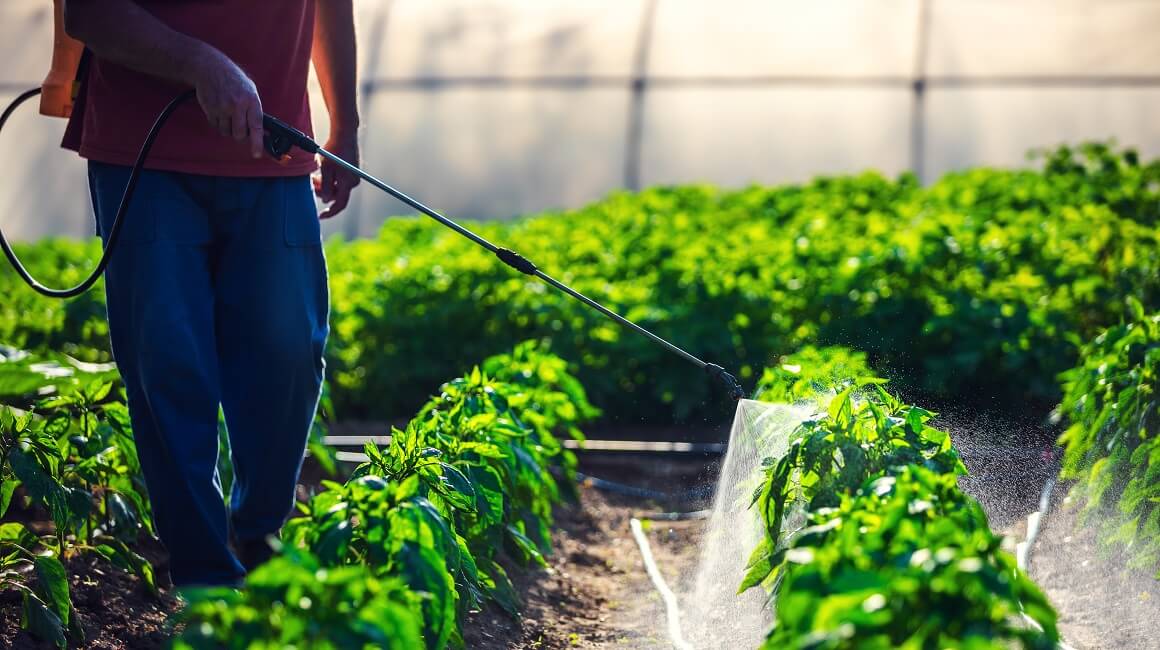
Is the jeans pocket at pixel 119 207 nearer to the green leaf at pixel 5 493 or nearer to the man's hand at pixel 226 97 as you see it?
the man's hand at pixel 226 97

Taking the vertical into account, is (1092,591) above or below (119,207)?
below

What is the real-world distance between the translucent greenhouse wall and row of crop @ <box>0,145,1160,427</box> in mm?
2828

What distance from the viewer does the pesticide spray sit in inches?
112

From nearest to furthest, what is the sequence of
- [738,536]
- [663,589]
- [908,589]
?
1. [908,589]
2. [738,536]
3. [663,589]

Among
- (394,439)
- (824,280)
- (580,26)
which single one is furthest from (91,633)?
(580,26)

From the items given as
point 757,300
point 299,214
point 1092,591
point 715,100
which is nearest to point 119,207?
point 299,214

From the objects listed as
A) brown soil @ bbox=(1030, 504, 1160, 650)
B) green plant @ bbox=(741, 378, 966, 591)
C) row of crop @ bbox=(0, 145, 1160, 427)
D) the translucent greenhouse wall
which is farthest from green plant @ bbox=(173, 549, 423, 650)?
the translucent greenhouse wall

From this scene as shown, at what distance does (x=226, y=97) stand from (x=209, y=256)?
1.51 ft

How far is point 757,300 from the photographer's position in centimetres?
530

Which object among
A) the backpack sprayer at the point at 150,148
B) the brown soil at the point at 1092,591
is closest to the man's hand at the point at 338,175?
the backpack sprayer at the point at 150,148

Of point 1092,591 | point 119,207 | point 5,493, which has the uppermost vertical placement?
point 119,207

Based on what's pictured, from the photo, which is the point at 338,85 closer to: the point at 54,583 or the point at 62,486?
the point at 62,486

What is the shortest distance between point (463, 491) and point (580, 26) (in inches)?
326

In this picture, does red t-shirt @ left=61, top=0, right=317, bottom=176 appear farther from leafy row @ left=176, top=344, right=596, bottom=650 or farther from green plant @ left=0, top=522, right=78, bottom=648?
green plant @ left=0, top=522, right=78, bottom=648
